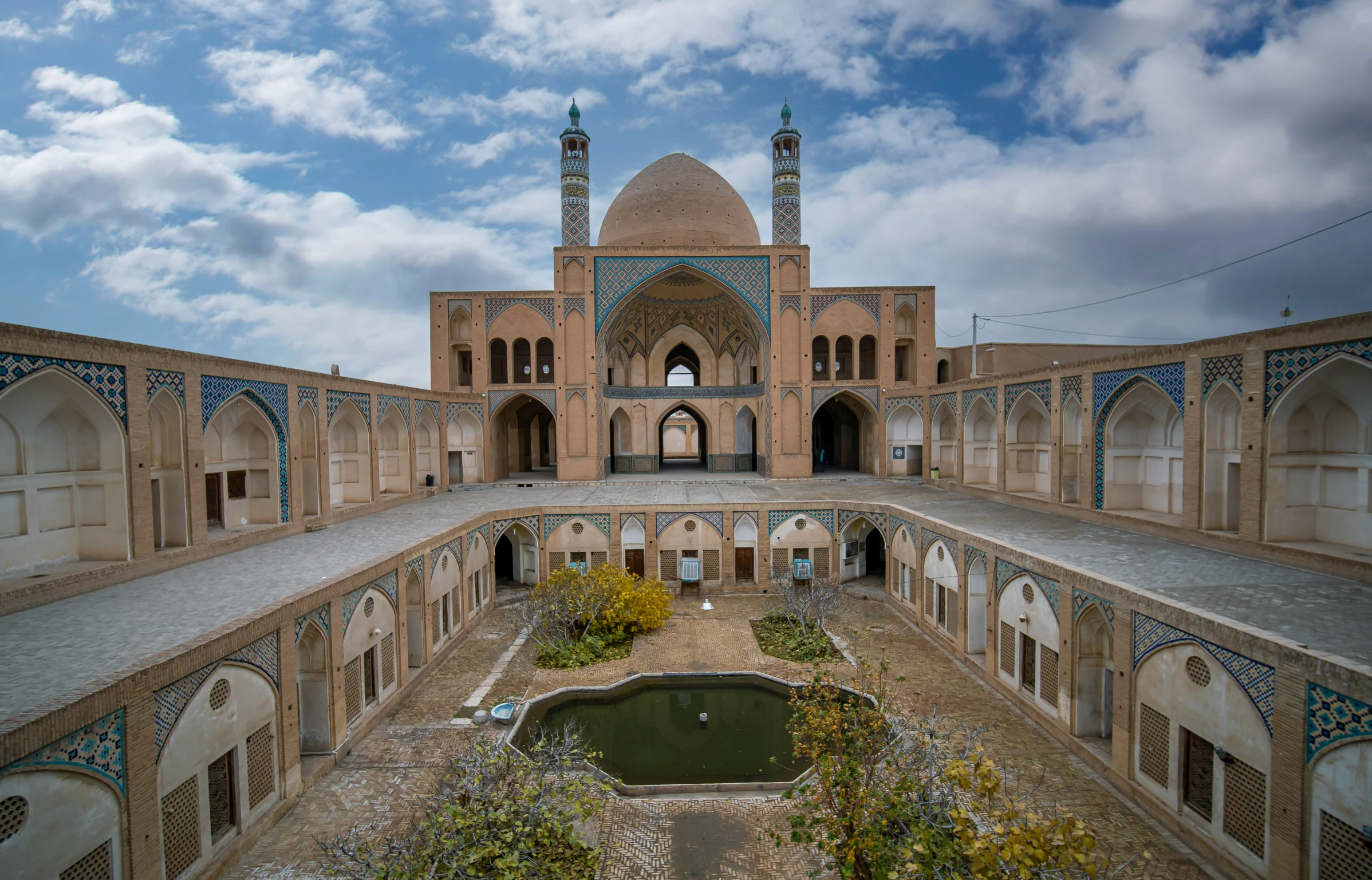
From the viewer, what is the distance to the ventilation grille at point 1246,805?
3867 mm

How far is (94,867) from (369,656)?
3092 millimetres

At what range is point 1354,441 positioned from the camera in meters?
5.80

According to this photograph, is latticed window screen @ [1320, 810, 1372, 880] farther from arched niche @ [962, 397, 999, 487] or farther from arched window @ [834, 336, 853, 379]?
arched window @ [834, 336, 853, 379]

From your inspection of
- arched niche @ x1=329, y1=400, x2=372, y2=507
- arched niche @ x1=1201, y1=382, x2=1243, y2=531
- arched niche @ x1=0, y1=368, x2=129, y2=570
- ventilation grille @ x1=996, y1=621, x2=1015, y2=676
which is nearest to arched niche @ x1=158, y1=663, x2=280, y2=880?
arched niche @ x1=0, y1=368, x2=129, y2=570

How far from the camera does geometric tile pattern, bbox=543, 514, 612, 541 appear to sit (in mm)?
10828

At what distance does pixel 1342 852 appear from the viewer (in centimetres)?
339

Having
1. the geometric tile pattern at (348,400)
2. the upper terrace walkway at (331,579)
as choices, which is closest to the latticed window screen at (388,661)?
the upper terrace walkway at (331,579)

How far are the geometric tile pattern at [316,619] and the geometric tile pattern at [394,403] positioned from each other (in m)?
5.97

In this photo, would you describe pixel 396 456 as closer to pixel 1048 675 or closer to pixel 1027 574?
pixel 1027 574

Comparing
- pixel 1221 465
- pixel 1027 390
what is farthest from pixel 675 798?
pixel 1027 390

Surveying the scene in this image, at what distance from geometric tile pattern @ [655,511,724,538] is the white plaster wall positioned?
313 inches

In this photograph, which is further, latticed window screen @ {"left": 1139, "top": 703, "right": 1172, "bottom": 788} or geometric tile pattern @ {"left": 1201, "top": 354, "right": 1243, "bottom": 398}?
geometric tile pattern @ {"left": 1201, "top": 354, "right": 1243, "bottom": 398}

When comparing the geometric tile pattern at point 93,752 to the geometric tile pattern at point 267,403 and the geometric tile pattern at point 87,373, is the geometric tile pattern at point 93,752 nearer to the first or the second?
the geometric tile pattern at point 87,373

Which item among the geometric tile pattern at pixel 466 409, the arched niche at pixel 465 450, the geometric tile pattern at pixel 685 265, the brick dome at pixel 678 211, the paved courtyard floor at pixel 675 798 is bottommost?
the paved courtyard floor at pixel 675 798
